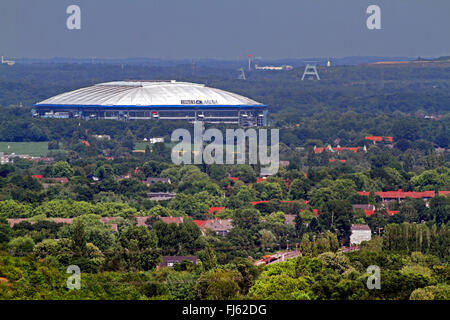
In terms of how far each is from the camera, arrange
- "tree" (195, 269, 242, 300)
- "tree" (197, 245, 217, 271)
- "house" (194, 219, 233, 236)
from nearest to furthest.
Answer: "tree" (195, 269, 242, 300) < "tree" (197, 245, 217, 271) < "house" (194, 219, 233, 236)

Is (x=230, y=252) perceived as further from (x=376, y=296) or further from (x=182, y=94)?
(x=182, y=94)

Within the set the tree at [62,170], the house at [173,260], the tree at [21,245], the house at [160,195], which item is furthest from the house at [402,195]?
the tree at [21,245]

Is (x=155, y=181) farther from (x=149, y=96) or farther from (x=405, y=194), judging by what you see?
(x=149, y=96)

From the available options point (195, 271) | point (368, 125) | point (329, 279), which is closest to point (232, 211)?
point (195, 271)

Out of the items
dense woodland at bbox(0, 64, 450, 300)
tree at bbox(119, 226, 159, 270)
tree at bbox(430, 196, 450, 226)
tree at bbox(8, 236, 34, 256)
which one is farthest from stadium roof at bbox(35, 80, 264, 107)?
tree at bbox(119, 226, 159, 270)

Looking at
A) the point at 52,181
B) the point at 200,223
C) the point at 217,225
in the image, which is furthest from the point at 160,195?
the point at 217,225

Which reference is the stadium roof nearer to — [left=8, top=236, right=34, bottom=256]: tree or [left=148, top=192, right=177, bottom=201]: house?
[left=148, top=192, right=177, bottom=201]: house

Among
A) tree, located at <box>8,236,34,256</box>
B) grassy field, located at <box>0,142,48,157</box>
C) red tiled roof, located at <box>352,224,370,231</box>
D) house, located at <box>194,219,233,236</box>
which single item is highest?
tree, located at <box>8,236,34,256</box>
